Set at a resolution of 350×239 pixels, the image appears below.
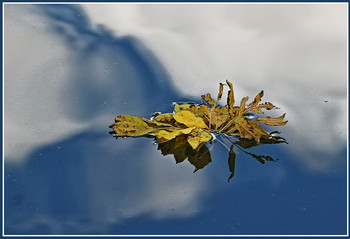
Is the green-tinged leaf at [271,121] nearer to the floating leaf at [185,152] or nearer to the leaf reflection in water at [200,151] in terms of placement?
the leaf reflection in water at [200,151]

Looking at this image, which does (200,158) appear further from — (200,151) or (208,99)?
(208,99)

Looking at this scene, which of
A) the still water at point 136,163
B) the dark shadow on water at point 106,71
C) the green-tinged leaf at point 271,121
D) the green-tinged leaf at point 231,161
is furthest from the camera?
the dark shadow on water at point 106,71

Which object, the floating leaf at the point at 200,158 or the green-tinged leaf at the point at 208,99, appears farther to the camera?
the green-tinged leaf at the point at 208,99

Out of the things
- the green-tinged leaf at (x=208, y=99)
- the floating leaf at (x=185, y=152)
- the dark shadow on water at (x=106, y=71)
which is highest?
the dark shadow on water at (x=106, y=71)

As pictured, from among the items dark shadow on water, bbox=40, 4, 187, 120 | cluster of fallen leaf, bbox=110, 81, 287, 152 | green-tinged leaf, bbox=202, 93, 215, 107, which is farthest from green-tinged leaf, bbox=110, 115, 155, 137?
green-tinged leaf, bbox=202, 93, 215, 107

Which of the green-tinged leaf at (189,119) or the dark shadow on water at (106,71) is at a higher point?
the dark shadow on water at (106,71)

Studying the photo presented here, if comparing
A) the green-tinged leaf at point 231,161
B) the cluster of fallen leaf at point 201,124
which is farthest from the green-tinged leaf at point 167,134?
the green-tinged leaf at point 231,161

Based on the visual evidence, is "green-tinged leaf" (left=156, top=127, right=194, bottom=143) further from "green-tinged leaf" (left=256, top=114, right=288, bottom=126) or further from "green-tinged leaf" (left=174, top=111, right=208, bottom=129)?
"green-tinged leaf" (left=256, top=114, right=288, bottom=126)

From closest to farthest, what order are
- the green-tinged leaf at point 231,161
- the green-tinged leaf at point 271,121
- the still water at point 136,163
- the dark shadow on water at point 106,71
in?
the still water at point 136,163, the green-tinged leaf at point 231,161, the green-tinged leaf at point 271,121, the dark shadow on water at point 106,71

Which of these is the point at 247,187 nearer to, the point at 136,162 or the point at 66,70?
the point at 136,162

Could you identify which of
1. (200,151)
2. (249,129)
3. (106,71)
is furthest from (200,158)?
(106,71)
